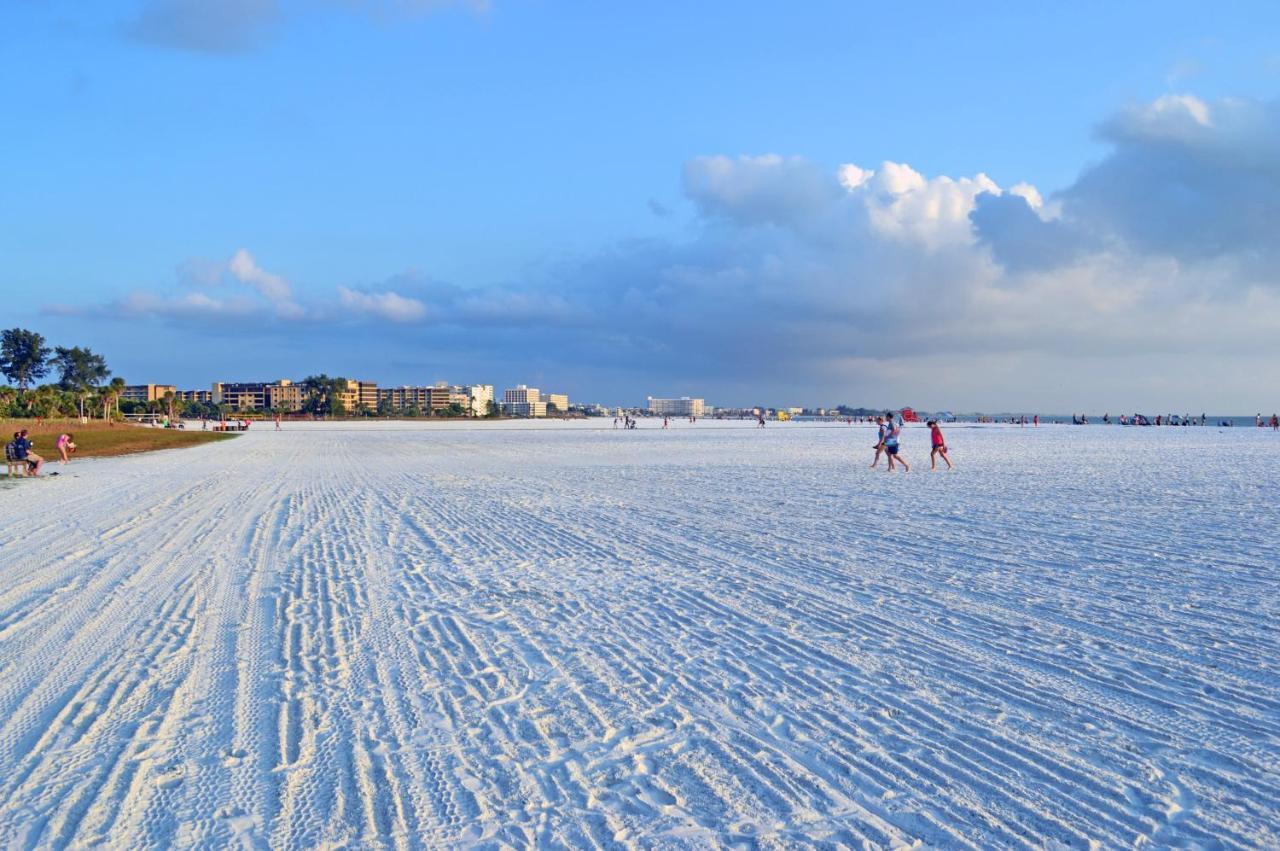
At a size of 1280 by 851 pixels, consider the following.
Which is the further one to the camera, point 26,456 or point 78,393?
point 78,393

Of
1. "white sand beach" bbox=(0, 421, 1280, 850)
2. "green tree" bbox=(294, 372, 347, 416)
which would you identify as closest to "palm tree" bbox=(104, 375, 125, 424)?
"green tree" bbox=(294, 372, 347, 416)

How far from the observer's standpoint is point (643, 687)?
4836mm

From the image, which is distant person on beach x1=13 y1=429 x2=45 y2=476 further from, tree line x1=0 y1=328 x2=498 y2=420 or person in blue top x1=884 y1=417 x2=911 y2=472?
tree line x1=0 y1=328 x2=498 y2=420

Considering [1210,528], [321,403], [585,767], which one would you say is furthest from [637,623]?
[321,403]

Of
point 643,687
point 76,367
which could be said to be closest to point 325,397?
point 76,367

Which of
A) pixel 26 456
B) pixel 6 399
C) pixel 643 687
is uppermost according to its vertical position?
pixel 6 399

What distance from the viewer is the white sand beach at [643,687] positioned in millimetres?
3324

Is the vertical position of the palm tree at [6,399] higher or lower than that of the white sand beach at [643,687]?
higher

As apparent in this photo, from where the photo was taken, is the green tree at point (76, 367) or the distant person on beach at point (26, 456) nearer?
the distant person on beach at point (26, 456)

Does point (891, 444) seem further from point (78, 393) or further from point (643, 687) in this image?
point (78, 393)

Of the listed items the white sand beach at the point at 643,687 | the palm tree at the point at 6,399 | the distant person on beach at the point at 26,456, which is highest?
the palm tree at the point at 6,399

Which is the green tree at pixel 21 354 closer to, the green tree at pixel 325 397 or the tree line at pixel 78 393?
the tree line at pixel 78 393

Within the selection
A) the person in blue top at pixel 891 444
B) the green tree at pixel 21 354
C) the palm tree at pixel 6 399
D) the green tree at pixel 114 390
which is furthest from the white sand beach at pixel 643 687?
the green tree at pixel 21 354

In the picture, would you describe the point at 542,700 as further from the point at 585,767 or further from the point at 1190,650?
the point at 1190,650
